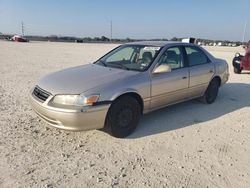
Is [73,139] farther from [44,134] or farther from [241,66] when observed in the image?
[241,66]

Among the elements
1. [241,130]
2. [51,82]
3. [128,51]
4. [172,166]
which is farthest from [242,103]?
[51,82]

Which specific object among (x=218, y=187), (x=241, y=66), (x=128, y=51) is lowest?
(x=218, y=187)

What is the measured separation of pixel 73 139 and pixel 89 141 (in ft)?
0.90

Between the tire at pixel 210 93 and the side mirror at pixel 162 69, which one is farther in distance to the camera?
the tire at pixel 210 93

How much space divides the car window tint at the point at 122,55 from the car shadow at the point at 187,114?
1.31 m

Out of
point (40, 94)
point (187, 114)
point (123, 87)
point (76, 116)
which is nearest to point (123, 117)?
point (123, 87)

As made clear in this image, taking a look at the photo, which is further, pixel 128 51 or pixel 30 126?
pixel 128 51

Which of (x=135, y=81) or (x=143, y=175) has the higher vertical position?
(x=135, y=81)

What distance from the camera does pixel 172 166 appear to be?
3256 millimetres

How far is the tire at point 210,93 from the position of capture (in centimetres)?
591

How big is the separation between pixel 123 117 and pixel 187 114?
1856mm

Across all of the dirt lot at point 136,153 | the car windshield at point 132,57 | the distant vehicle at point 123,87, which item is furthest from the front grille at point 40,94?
the car windshield at point 132,57

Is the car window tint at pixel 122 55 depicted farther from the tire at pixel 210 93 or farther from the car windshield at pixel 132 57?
the tire at pixel 210 93

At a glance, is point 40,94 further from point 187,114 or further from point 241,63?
point 241,63
